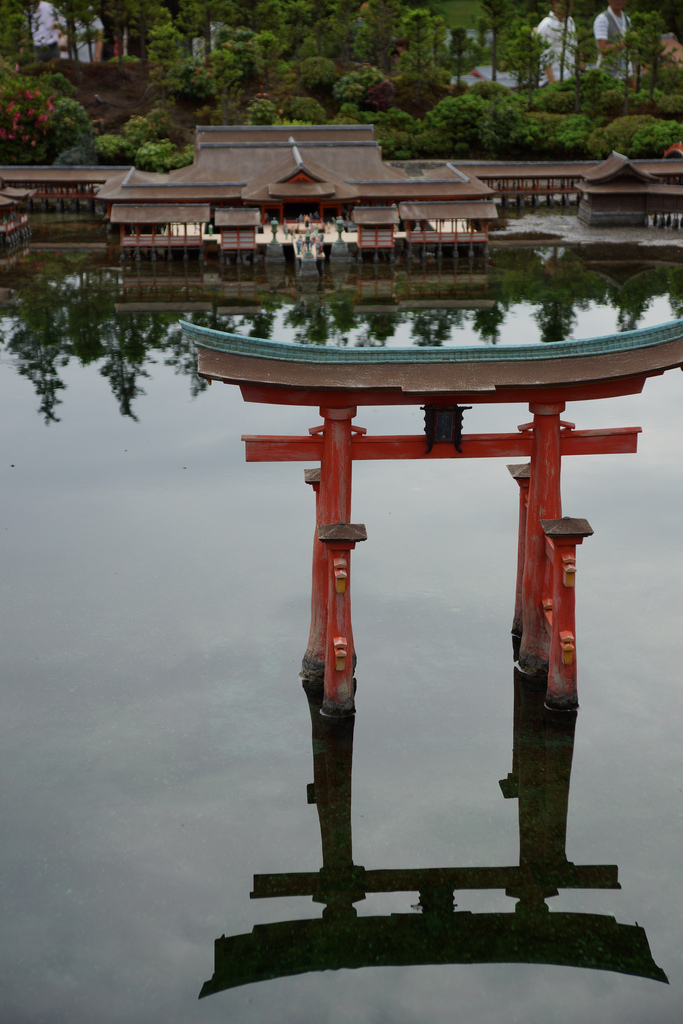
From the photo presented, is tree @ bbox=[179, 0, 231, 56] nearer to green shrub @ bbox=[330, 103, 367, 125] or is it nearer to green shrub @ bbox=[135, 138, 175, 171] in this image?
green shrub @ bbox=[330, 103, 367, 125]

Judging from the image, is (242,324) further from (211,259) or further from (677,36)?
(677,36)

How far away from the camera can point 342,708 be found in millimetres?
17438

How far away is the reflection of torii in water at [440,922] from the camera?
1305 centimetres

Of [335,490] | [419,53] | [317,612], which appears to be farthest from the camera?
Result: [419,53]

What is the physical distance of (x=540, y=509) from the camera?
16938 mm

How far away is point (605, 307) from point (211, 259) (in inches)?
939

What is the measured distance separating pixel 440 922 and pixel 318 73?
3591 inches

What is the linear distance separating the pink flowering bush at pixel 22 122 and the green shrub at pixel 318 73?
25.4 meters

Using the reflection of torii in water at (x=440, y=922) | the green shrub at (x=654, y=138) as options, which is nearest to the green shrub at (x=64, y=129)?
the green shrub at (x=654, y=138)

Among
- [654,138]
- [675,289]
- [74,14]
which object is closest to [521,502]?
[675,289]

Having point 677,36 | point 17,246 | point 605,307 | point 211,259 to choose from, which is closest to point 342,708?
point 605,307

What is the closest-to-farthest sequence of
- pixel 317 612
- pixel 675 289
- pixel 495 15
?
pixel 317 612, pixel 675 289, pixel 495 15

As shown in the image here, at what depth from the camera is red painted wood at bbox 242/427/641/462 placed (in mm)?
16688

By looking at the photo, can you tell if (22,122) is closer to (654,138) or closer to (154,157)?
(154,157)
